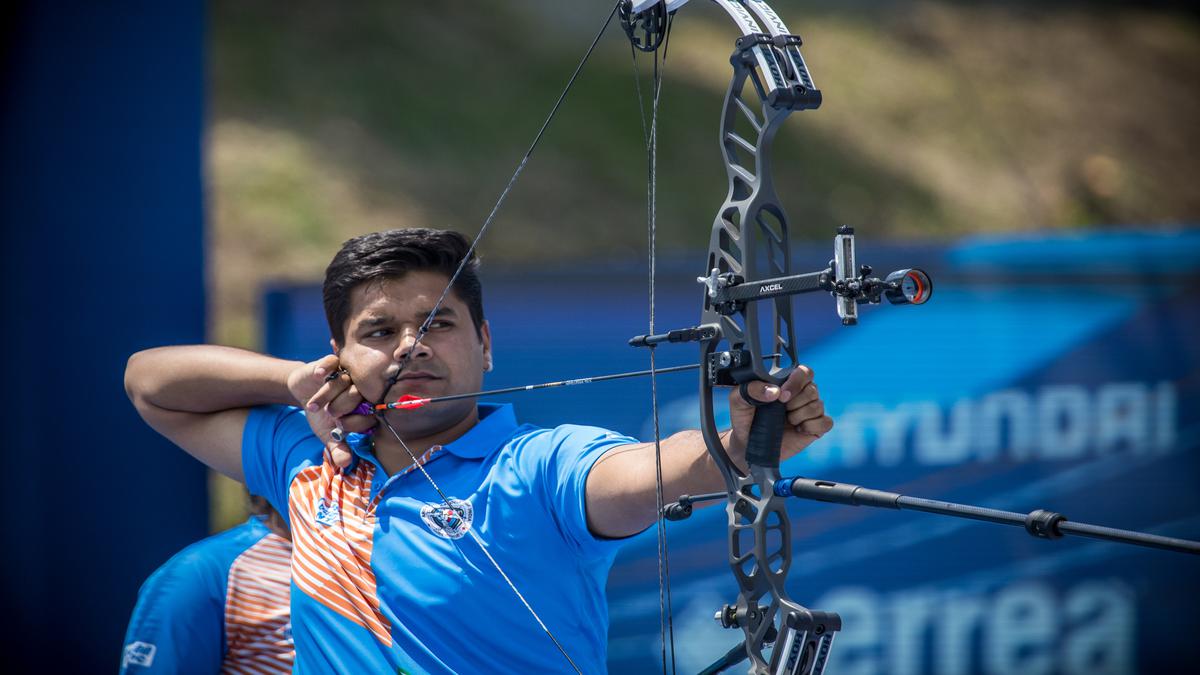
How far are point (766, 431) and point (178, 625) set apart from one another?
55.3 inches

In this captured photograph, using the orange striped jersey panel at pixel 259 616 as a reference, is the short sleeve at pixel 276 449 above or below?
above

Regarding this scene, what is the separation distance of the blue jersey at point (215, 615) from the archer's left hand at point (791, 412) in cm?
121

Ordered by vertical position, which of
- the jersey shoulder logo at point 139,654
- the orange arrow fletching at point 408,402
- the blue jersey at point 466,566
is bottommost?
the jersey shoulder logo at point 139,654

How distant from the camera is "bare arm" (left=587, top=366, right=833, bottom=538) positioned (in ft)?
5.37

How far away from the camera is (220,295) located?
7066 mm

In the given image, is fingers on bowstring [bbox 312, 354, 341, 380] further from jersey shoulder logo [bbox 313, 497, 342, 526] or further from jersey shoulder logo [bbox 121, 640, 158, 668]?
jersey shoulder logo [bbox 121, 640, 158, 668]

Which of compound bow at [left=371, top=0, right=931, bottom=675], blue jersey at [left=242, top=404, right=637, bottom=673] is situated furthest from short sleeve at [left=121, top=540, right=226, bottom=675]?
compound bow at [left=371, top=0, right=931, bottom=675]

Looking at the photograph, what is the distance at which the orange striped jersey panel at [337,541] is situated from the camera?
1946 mm

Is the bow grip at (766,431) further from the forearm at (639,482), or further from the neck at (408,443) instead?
the neck at (408,443)

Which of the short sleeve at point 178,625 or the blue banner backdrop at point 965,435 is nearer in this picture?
the short sleeve at point 178,625

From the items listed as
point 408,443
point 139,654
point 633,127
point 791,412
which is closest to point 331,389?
point 408,443

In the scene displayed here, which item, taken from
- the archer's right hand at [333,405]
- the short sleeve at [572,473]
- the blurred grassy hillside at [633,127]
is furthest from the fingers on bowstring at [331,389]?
the blurred grassy hillside at [633,127]

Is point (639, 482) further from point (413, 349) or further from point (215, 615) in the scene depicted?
point (215, 615)

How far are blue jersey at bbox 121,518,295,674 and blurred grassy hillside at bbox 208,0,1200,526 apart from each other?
4.38m
